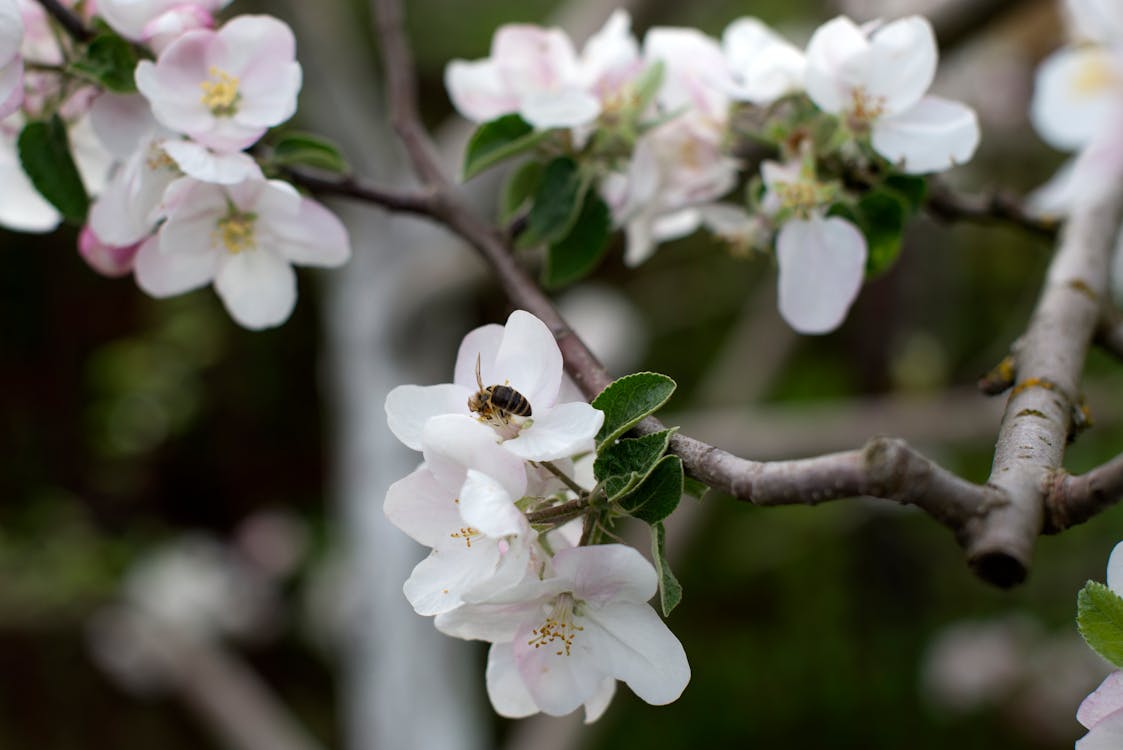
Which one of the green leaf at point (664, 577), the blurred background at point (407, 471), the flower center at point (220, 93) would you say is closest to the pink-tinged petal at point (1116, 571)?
the green leaf at point (664, 577)

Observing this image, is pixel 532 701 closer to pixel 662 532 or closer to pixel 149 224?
pixel 662 532

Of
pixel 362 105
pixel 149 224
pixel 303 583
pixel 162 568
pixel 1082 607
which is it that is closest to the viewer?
pixel 1082 607

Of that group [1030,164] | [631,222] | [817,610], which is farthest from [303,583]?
[631,222]

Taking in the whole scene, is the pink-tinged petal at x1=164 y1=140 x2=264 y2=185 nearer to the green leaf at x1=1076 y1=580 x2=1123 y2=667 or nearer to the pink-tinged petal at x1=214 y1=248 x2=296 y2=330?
the pink-tinged petal at x1=214 y1=248 x2=296 y2=330

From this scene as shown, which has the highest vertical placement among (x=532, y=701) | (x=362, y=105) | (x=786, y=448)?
(x=532, y=701)

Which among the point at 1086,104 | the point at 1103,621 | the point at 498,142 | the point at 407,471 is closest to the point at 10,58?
the point at 498,142

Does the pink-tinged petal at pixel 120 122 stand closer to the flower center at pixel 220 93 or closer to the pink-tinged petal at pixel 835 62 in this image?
the flower center at pixel 220 93

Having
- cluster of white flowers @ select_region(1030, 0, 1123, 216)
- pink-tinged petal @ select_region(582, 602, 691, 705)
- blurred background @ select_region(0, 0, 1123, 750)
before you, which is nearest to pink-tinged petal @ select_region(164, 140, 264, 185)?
pink-tinged petal @ select_region(582, 602, 691, 705)
